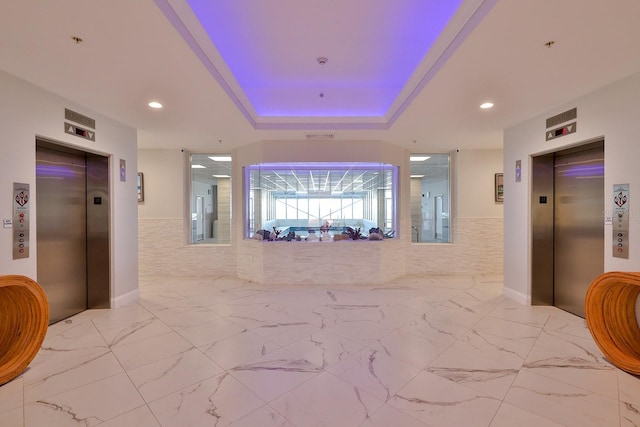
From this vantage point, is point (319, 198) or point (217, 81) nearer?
point (217, 81)

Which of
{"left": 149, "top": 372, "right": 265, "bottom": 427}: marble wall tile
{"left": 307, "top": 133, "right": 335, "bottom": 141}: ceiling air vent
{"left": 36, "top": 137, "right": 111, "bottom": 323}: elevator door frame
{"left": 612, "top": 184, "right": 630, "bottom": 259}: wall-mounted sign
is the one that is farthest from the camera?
{"left": 307, "top": 133, "right": 335, "bottom": 141}: ceiling air vent

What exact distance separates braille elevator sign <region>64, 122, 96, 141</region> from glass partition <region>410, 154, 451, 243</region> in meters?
6.15

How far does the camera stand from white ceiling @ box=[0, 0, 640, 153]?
2.21 meters

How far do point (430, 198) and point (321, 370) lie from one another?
223 inches

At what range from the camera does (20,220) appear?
3.20 m

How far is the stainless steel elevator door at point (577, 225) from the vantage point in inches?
157

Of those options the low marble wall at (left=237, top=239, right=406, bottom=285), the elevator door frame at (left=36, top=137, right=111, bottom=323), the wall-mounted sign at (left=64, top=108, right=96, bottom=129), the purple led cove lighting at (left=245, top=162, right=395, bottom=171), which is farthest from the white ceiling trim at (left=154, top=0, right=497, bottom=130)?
the elevator door frame at (left=36, top=137, right=111, bottom=323)

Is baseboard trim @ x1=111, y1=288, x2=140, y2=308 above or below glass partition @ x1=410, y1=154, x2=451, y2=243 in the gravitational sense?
below

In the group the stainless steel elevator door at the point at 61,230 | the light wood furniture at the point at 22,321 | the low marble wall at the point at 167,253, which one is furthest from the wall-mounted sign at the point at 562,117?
the stainless steel elevator door at the point at 61,230

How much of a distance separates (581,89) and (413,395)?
3933 millimetres

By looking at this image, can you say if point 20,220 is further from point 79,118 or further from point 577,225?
point 577,225

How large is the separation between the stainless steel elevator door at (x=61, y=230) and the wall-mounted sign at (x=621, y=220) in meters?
6.94

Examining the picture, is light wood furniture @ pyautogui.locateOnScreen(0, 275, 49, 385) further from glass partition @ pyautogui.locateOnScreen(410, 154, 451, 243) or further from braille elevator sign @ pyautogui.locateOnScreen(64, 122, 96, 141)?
glass partition @ pyautogui.locateOnScreen(410, 154, 451, 243)

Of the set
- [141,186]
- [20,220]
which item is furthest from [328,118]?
[141,186]
